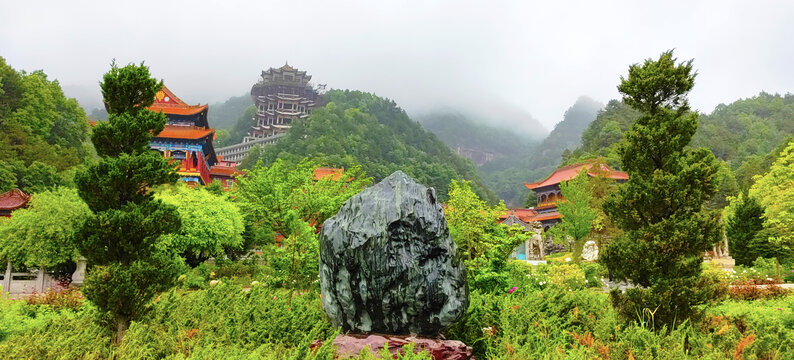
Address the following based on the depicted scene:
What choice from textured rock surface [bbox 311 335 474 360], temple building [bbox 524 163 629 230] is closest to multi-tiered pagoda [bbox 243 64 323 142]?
temple building [bbox 524 163 629 230]

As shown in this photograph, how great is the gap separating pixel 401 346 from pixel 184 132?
90.8 feet

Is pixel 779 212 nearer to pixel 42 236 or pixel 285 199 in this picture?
pixel 285 199

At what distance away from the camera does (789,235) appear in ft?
55.3

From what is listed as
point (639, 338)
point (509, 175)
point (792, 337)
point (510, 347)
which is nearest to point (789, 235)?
point (792, 337)

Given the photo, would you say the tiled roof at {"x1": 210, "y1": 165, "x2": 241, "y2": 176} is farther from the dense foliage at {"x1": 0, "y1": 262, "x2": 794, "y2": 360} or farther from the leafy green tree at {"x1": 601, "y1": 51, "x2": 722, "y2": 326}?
the leafy green tree at {"x1": 601, "y1": 51, "x2": 722, "y2": 326}

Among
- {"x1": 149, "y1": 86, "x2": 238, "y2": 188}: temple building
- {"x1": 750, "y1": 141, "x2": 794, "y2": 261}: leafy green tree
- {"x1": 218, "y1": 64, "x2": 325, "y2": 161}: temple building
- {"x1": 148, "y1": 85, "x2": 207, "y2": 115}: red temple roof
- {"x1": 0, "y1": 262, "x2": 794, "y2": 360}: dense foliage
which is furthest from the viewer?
{"x1": 218, "y1": 64, "x2": 325, "y2": 161}: temple building

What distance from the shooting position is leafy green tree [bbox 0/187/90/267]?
13.4m

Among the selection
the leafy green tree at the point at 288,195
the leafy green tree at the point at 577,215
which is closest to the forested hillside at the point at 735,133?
the leafy green tree at the point at 577,215

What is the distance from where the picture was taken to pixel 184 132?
29.6m

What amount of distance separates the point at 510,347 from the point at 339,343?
78.7 inches

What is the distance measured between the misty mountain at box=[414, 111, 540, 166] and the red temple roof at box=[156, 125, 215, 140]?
81670mm

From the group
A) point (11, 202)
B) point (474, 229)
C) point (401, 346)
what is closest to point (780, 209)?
point (474, 229)

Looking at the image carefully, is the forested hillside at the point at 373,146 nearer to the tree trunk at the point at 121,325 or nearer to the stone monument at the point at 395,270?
the tree trunk at the point at 121,325

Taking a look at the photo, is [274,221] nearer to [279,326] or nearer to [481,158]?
[279,326]
